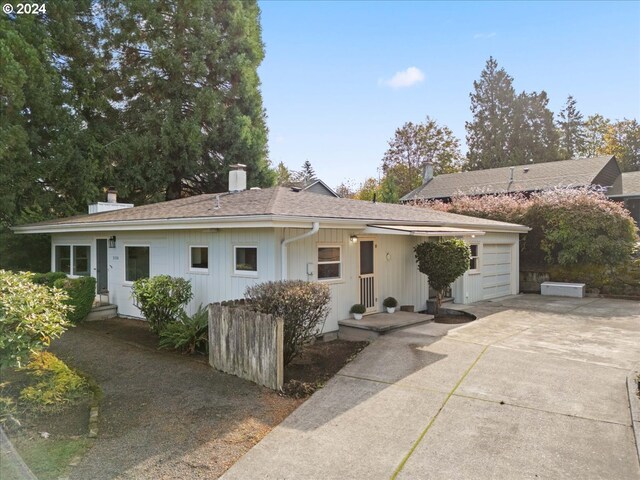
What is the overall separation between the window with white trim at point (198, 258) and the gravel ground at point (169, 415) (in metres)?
2.28

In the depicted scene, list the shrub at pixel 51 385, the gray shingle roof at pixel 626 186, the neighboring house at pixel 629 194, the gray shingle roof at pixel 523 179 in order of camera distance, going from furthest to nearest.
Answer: the gray shingle roof at pixel 626 186
the neighboring house at pixel 629 194
the gray shingle roof at pixel 523 179
the shrub at pixel 51 385

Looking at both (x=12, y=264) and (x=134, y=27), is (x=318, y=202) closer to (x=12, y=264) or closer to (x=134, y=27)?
(x=12, y=264)

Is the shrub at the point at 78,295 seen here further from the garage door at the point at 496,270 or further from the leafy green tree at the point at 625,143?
the leafy green tree at the point at 625,143

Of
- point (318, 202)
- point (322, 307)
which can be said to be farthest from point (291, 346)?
point (318, 202)

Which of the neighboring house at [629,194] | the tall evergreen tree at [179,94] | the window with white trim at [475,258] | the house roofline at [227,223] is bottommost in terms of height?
the window with white trim at [475,258]

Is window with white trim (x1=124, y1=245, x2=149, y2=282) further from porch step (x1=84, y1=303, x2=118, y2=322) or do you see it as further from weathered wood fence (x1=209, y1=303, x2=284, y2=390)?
weathered wood fence (x1=209, y1=303, x2=284, y2=390)

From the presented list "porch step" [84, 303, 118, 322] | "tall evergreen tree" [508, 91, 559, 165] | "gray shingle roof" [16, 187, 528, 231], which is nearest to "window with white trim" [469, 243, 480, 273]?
"gray shingle roof" [16, 187, 528, 231]

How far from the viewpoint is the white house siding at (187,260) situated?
815 centimetres

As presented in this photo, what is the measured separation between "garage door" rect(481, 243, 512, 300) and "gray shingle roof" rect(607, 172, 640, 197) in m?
11.4

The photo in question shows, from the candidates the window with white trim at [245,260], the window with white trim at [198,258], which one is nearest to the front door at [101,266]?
the window with white trim at [198,258]

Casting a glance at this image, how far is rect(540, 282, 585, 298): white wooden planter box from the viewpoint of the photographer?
14.4 m

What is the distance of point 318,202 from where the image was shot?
9.95 metres

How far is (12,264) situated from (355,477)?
665 inches

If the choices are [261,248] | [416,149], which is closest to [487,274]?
[261,248]
